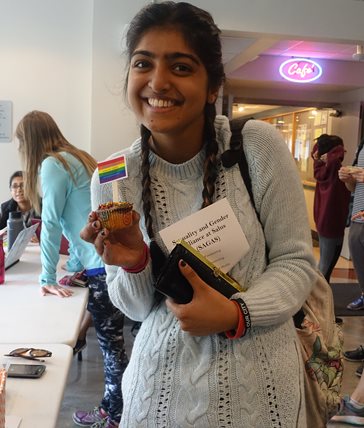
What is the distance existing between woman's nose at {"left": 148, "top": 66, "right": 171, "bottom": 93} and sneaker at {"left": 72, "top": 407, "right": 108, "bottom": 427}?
2.04 m

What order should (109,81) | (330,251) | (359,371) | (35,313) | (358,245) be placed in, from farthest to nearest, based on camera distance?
(330,251) < (109,81) < (359,371) < (358,245) < (35,313)

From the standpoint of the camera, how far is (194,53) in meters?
0.98

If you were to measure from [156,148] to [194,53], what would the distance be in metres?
0.23

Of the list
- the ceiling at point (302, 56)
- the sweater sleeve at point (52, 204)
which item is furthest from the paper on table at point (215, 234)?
the ceiling at point (302, 56)

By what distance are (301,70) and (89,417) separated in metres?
6.08

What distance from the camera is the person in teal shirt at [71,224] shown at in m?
2.20

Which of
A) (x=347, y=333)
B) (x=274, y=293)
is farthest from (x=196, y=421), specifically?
(x=347, y=333)

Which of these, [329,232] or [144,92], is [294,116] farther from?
[144,92]

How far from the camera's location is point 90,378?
3.07m

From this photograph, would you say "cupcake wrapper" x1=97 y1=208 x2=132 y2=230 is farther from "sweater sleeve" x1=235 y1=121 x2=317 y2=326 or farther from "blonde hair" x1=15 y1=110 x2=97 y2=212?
"blonde hair" x1=15 y1=110 x2=97 y2=212

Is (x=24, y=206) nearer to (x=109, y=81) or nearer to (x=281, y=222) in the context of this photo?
(x=109, y=81)

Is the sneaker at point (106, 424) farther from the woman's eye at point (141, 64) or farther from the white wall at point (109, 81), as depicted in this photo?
the white wall at point (109, 81)

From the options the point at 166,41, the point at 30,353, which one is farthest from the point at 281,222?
the point at 30,353

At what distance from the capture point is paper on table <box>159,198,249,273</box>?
0.97 metres
